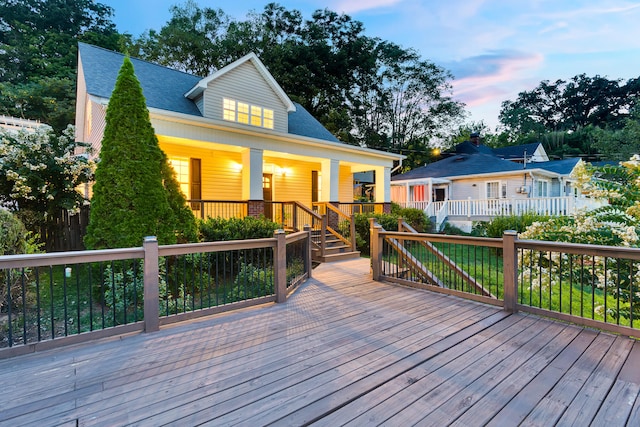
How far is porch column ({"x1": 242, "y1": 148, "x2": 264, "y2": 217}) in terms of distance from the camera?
356 inches

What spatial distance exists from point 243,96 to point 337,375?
10.1 metres

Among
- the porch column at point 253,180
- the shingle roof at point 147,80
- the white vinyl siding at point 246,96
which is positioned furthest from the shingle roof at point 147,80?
the porch column at point 253,180

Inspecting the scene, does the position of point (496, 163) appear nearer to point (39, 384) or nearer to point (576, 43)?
point (576, 43)

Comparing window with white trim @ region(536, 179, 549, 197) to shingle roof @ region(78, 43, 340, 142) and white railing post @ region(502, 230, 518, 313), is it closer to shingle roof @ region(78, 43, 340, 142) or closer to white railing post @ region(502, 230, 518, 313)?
shingle roof @ region(78, 43, 340, 142)

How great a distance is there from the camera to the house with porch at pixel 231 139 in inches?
333

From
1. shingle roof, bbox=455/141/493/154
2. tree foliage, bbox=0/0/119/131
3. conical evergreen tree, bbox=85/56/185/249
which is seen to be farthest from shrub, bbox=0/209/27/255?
shingle roof, bbox=455/141/493/154

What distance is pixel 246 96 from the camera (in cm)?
1059

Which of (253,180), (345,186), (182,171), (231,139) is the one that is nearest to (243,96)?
(231,139)

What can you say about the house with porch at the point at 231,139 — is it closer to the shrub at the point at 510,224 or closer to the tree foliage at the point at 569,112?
the shrub at the point at 510,224

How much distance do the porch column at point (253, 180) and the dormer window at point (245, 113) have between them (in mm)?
1890

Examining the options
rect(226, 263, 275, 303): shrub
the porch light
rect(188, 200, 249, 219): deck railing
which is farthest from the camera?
the porch light

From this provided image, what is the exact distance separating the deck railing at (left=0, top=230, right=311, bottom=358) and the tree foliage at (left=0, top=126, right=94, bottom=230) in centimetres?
147

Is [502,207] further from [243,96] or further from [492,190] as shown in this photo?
[243,96]

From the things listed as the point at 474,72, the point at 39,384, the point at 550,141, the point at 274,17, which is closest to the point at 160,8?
the point at 274,17
